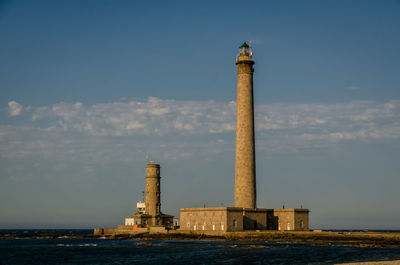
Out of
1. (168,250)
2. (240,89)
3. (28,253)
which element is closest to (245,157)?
(240,89)

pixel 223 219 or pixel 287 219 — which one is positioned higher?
pixel 223 219

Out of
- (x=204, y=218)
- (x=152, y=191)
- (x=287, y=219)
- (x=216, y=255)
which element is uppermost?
(x=152, y=191)

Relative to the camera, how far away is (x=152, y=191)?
87.6 meters

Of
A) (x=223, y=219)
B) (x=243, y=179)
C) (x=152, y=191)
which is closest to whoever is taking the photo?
(x=223, y=219)

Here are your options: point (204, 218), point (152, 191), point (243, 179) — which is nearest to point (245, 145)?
point (243, 179)

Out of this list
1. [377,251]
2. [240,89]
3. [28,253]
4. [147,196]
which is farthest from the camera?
[147,196]

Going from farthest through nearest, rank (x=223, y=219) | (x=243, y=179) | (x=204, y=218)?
(x=204, y=218)
(x=243, y=179)
(x=223, y=219)

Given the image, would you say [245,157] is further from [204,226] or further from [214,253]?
[214,253]

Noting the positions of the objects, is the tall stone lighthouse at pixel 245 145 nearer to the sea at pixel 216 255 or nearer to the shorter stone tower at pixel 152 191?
the sea at pixel 216 255

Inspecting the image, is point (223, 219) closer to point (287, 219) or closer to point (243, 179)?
point (243, 179)

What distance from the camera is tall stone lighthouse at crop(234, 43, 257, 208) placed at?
7156 cm

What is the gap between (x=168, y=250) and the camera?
56.7 meters

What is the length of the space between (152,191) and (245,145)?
2214cm

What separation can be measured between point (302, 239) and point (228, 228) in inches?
361
